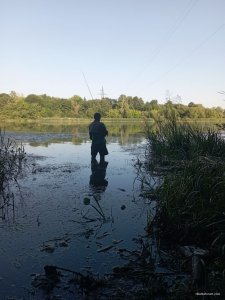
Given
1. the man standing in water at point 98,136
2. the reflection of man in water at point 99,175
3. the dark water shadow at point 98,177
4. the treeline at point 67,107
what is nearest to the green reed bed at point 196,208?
the dark water shadow at point 98,177

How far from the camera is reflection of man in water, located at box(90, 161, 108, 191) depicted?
327 inches

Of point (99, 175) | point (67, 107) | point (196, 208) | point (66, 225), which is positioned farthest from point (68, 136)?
point (67, 107)

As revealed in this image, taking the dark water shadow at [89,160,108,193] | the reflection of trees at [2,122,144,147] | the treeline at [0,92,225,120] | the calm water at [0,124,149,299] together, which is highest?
the treeline at [0,92,225,120]

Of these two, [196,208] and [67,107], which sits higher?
[67,107]

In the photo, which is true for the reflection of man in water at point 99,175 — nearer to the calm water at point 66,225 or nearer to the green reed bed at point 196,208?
the calm water at point 66,225

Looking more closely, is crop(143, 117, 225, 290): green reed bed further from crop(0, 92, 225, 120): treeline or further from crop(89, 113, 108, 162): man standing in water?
crop(0, 92, 225, 120): treeline

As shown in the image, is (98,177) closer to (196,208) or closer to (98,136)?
(98,136)

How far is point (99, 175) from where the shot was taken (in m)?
9.60

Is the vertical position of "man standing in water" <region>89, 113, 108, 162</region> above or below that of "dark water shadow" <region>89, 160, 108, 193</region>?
above

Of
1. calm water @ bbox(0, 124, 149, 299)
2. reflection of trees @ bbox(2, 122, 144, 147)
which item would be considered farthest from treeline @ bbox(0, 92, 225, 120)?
calm water @ bbox(0, 124, 149, 299)

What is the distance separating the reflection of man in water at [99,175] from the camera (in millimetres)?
8301

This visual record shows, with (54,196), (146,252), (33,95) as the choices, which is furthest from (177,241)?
(33,95)

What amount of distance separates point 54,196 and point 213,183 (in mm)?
3474

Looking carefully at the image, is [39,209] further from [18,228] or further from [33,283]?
[33,283]
